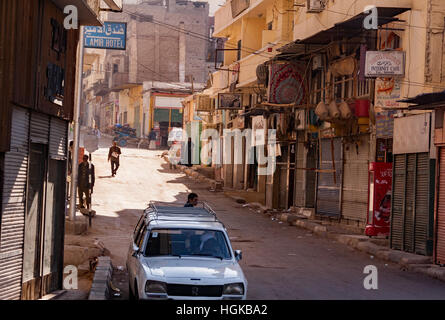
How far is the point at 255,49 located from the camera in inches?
1527

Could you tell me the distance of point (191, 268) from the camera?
10.5 m

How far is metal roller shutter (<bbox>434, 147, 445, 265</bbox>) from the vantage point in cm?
1734

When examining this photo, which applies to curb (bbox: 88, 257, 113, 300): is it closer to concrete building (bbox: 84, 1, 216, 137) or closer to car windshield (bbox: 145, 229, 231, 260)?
car windshield (bbox: 145, 229, 231, 260)

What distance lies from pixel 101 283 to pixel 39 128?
2750 millimetres

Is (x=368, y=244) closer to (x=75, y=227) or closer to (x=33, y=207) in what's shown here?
(x=75, y=227)

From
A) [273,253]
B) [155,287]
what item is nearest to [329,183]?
[273,253]

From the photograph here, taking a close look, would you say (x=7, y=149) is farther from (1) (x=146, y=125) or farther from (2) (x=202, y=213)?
(1) (x=146, y=125)

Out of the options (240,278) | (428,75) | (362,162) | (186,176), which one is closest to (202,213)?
(240,278)

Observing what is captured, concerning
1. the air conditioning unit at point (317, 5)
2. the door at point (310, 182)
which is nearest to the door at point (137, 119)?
the door at point (310, 182)

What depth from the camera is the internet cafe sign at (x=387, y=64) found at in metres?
20.3

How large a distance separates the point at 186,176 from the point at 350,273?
2873 centimetres

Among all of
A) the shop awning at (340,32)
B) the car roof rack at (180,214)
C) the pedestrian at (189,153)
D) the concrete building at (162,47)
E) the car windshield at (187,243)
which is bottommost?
the car windshield at (187,243)

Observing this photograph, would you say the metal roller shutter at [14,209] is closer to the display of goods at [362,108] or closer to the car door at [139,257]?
the car door at [139,257]

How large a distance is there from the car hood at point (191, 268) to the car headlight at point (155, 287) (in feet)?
0.43
